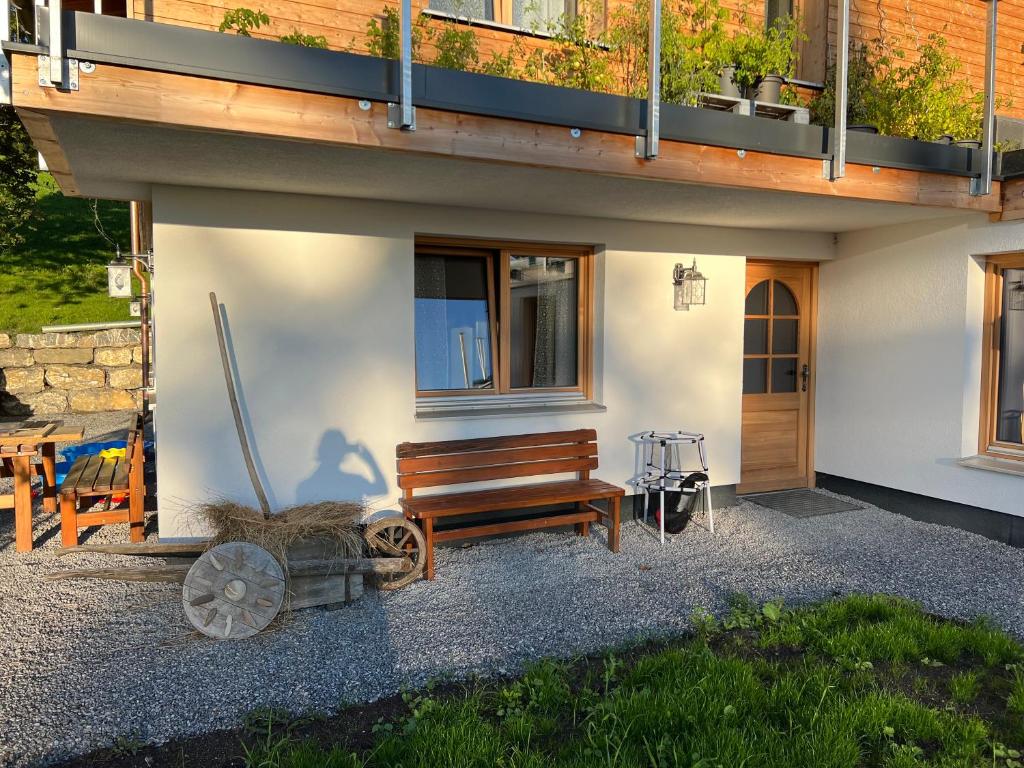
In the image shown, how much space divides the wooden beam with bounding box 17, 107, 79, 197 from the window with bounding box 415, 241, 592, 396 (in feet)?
7.20

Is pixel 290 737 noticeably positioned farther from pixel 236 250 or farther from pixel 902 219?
pixel 902 219

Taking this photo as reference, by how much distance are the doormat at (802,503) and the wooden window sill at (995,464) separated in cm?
105

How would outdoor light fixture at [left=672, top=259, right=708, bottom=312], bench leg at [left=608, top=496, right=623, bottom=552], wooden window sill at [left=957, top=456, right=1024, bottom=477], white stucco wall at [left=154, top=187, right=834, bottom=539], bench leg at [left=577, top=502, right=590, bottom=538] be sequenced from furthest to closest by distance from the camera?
1. outdoor light fixture at [left=672, top=259, right=708, bottom=312]
2. bench leg at [left=577, top=502, right=590, bottom=538]
3. wooden window sill at [left=957, top=456, right=1024, bottom=477]
4. bench leg at [left=608, top=496, right=623, bottom=552]
5. white stucco wall at [left=154, top=187, right=834, bottom=539]

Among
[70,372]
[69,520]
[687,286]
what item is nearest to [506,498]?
[687,286]

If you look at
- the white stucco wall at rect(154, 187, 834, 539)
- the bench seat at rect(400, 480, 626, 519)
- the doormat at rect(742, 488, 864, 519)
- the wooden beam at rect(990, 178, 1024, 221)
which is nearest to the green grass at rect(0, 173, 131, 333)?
the white stucco wall at rect(154, 187, 834, 539)

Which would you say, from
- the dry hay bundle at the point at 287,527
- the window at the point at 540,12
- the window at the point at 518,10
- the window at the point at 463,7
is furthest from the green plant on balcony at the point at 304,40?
the dry hay bundle at the point at 287,527

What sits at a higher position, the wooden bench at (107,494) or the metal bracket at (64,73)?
the metal bracket at (64,73)

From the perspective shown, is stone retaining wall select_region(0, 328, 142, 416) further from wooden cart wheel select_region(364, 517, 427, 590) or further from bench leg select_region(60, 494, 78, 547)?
wooden cart wheel select_region(364, 517, 427, 590)

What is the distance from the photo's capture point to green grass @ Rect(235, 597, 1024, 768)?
8.11 ft

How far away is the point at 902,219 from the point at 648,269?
2006 mm

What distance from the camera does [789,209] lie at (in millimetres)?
5066

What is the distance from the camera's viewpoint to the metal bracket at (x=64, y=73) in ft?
8.98

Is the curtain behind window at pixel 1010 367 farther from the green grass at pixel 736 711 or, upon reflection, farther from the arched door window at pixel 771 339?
the green grass at pixel 736 711

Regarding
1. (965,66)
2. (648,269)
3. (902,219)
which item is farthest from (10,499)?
(965,66)
